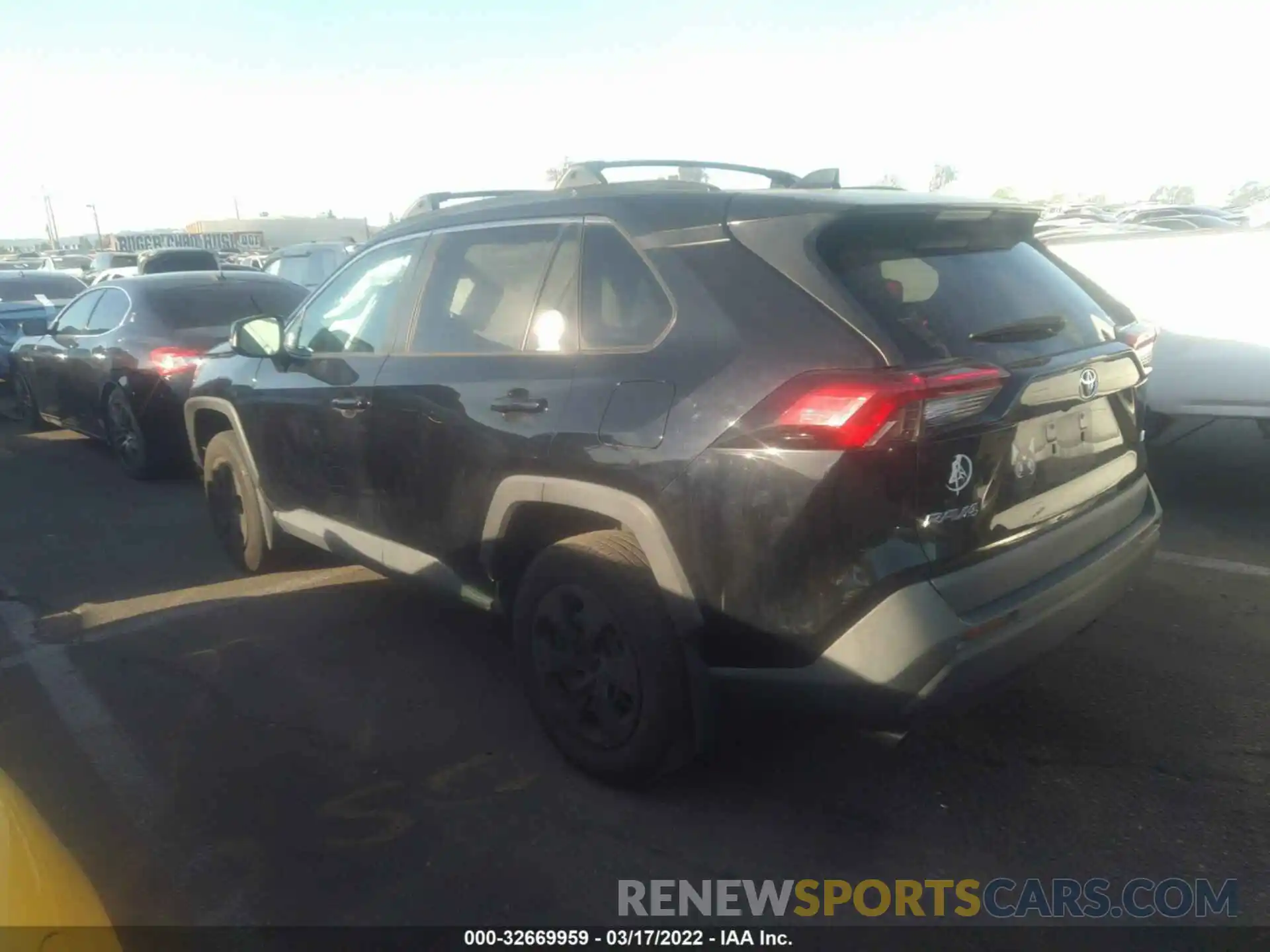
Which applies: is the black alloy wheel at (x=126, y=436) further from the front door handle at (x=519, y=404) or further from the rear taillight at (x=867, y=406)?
the rear taillight at (x=867, y=406)

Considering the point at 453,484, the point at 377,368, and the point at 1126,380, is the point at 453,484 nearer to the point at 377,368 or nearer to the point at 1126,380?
the point at 377,368

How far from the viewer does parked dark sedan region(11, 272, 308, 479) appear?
7.38 meters

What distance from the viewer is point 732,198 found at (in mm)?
2902

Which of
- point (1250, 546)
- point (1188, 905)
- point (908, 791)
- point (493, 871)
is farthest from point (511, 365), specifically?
point (1250, 546)

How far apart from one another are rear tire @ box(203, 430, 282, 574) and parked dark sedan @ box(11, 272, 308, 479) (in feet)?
7.14

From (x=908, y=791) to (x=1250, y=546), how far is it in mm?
3213

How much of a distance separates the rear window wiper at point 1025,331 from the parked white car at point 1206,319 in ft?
10.6

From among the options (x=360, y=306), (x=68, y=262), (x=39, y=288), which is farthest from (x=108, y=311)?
(x=68, y=262)

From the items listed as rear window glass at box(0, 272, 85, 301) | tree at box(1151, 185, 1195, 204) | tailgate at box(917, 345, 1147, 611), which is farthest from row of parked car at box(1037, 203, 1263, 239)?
tree at box(1151, 185, 1195, 204)

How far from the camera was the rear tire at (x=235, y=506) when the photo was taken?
16.6 ft

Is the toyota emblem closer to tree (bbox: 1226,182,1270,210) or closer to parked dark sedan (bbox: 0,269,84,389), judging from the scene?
parked dark sedan (bbox: 0,269,84,389)

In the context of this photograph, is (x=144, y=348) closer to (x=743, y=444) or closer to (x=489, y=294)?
(x=489, y=294)

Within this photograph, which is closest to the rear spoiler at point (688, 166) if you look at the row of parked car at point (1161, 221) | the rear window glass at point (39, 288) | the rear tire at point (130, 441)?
Result: the rear tire at point (130, 441)

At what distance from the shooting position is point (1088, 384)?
2861 millimetres
